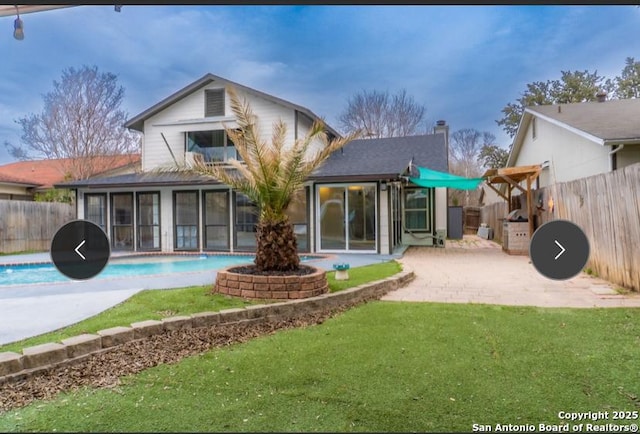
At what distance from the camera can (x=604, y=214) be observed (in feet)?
6.28

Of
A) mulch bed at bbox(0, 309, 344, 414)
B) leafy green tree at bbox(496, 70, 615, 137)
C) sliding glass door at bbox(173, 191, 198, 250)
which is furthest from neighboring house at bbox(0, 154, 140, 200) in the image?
sliding glass door at bbox(173, 191, 198, 250)

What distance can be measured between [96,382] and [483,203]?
2802mm

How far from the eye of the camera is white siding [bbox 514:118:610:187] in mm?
1527

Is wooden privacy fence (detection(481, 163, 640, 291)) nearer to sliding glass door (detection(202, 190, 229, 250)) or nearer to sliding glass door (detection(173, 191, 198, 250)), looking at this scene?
sliding glass door (detection(202, 190, 229, 250))

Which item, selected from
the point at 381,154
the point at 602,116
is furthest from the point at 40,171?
the point at 381,154

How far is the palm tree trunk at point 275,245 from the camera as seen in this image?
449cm

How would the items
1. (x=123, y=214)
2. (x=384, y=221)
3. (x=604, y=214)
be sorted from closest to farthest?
(x=604, y=214) → (x=123, y=214) → (x=384, y=221)

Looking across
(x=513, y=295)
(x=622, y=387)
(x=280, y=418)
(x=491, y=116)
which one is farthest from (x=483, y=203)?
(x=513, y=295)

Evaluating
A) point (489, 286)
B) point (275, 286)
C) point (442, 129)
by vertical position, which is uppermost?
point (442, 129)

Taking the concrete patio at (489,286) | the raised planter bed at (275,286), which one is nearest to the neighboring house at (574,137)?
the concrete patio at (489,286)

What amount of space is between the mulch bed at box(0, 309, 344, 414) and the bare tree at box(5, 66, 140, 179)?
1.29m

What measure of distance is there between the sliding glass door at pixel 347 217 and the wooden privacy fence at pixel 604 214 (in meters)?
6.74

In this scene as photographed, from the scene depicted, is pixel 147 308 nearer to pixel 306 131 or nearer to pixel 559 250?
pixel 306 131

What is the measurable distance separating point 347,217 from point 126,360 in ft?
27.2
